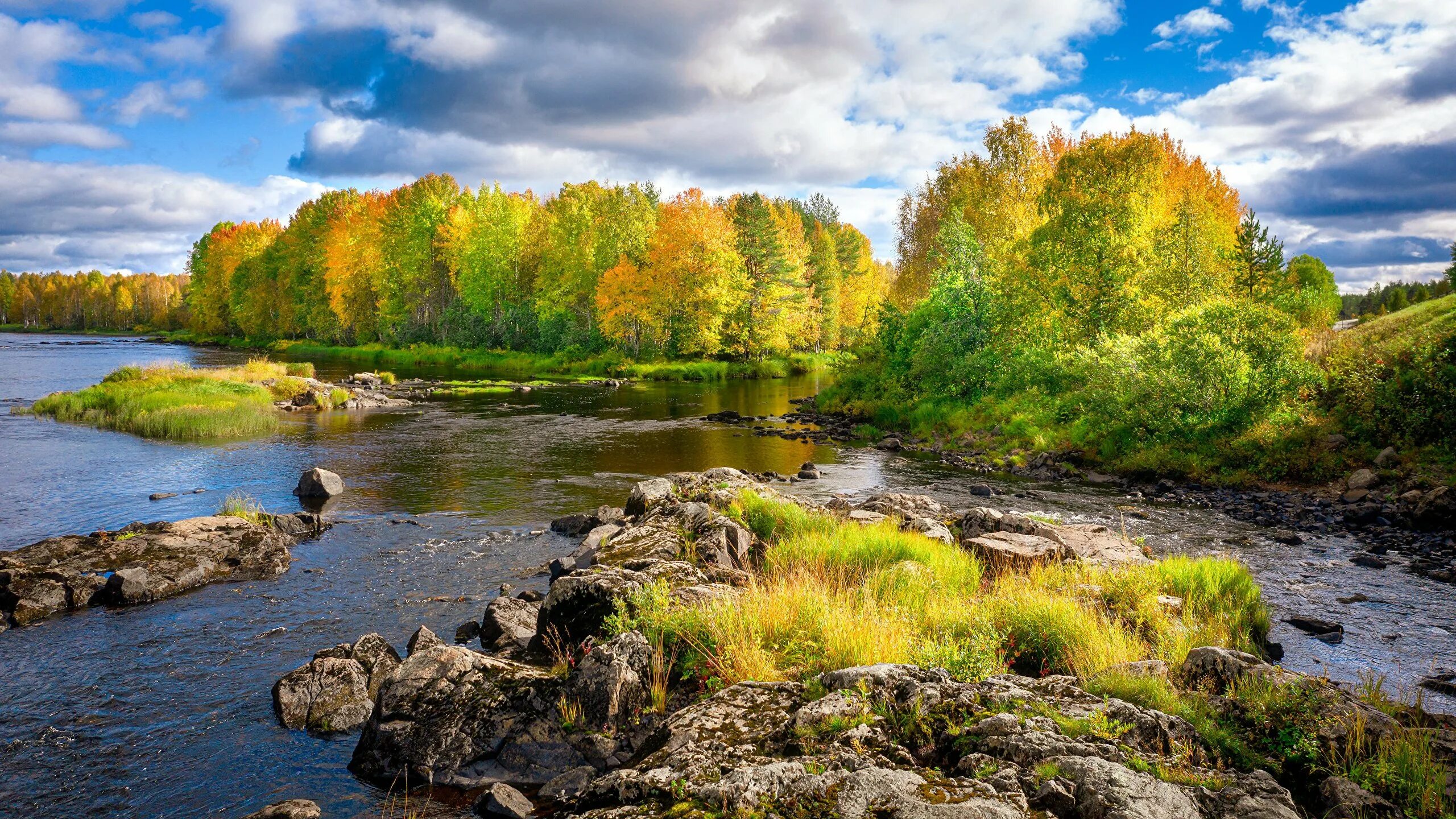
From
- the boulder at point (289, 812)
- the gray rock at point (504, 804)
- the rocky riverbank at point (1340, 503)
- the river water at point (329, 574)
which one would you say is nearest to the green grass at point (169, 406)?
the river water at point (329, 574)

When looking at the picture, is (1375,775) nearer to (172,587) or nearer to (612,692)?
(612,692)

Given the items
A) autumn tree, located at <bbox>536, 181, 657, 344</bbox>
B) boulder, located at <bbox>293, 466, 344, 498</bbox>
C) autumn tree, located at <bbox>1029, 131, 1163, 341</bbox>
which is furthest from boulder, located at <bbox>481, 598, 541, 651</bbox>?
autumn tree, located at <bbox>536, 181, 657, 344</bbox>

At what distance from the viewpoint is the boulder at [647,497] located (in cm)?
1847

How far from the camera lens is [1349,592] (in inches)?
576

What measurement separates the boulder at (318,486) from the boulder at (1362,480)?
102 ft

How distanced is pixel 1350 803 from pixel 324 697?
1123 cm

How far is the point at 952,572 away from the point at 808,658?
4.94m

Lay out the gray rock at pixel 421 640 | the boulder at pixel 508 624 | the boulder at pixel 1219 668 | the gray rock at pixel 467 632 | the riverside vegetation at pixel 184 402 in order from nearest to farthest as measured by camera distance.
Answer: the boulder at pixel 1219 668 → the gray rock at pixel 421 640 → the boulder at pixel 508 624 → the gray rock at pixel 467 632 → the riverside vegetation at pixel 184 402

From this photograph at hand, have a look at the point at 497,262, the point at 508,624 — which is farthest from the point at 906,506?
the point at 497,262

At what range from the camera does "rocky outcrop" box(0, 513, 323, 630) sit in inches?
525

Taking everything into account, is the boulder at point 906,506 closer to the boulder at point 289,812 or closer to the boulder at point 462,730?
the boulder at point 462,730

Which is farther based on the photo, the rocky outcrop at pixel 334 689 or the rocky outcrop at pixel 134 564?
the rocky outcrop at pixel 134 564

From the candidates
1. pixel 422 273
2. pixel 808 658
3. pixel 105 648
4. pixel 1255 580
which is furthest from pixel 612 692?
pixel 422 273

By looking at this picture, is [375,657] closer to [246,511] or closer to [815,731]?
[815,731]
